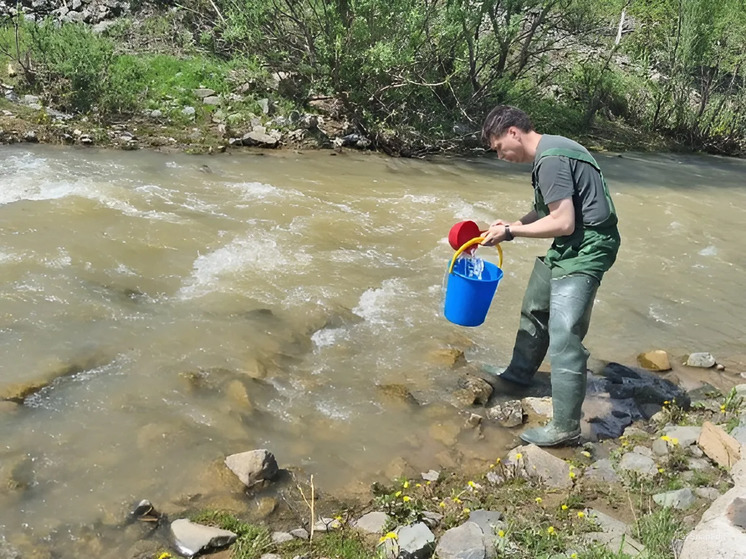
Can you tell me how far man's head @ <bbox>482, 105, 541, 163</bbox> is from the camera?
362cm

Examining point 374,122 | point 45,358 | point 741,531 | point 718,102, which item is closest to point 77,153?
point 374,122

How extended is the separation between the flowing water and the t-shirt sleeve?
1466 mm

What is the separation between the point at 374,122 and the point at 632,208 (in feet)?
15.1

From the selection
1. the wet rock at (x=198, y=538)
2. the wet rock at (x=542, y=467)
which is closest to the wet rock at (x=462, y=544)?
the wet rock at (x=542, y=467)

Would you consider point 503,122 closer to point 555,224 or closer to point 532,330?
point 555,224

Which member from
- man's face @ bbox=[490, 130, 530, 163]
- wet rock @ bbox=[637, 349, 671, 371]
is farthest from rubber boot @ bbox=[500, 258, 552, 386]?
wet rock @ bbox=[637, 349, 671, 371]

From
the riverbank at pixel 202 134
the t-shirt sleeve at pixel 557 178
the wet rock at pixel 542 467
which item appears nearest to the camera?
the wet rock at pixel 542 467

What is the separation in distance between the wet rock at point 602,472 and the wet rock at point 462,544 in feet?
3.14

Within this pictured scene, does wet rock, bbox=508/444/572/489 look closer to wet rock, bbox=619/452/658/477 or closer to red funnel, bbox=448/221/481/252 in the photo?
wet rock, bbox=619/452/658/477

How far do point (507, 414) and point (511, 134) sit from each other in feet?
5.57

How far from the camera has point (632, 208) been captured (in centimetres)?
967

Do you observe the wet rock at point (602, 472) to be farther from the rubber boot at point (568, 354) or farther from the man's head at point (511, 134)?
the man's head at point (511, 134)

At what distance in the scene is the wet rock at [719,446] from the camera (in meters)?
3.50

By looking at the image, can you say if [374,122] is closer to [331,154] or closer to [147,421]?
[331,154]
